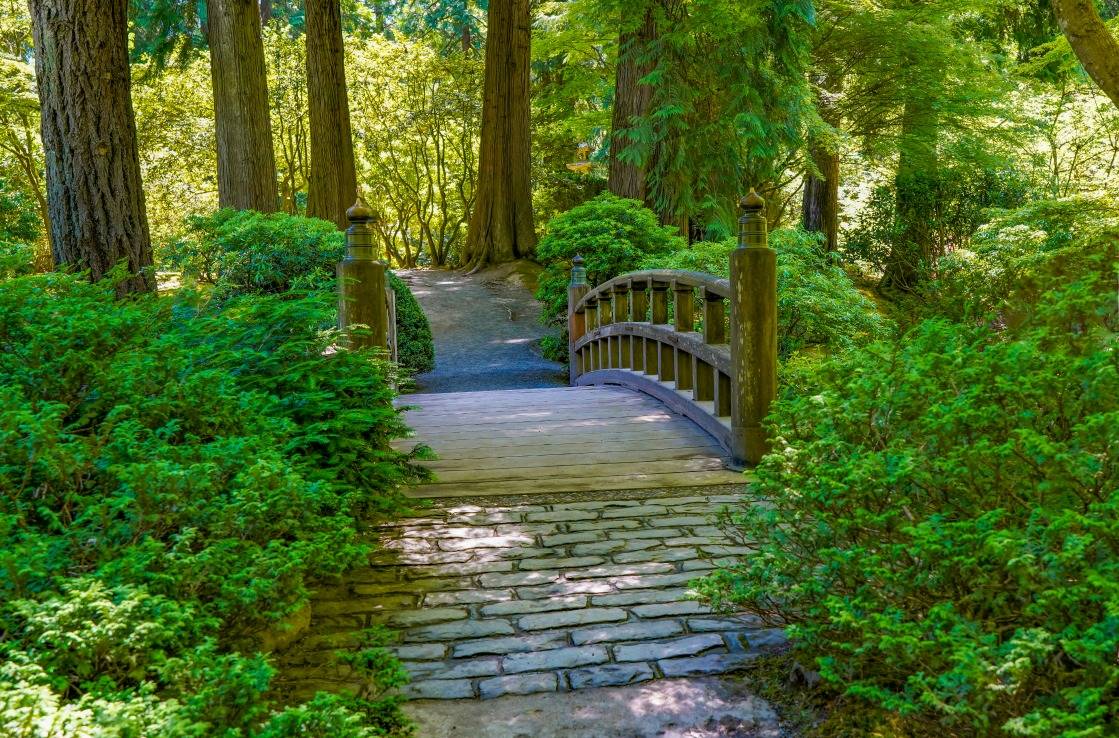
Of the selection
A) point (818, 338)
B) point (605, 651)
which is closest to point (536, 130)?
point (818, 338)

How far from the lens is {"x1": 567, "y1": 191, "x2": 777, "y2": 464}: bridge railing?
5773mm

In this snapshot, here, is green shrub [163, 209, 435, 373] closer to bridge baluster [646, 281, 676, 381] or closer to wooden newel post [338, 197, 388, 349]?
bridge baluster [646, 281, 676, 381]

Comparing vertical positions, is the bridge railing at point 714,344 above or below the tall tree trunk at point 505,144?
below

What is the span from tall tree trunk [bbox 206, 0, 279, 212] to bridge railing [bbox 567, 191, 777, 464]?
17.2ft

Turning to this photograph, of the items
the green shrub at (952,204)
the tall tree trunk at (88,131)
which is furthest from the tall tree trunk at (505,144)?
the tall tree trunk at (88,131)

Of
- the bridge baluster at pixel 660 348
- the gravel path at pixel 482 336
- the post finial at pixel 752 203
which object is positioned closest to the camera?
the post finial at pixel 752 203

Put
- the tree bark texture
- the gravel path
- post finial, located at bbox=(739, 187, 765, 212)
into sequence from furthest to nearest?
the gravel path
the tree bark texture
post finial, located at bbox=(739, 187, 765, 212)

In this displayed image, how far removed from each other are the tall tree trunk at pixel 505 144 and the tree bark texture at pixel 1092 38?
37.3 ft

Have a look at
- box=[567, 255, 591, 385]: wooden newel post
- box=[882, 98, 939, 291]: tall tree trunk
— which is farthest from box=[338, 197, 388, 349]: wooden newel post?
box=[882, 98, 939, 291]: tall tree trunk

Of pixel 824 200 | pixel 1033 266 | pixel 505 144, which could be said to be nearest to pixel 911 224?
pixel 824 200

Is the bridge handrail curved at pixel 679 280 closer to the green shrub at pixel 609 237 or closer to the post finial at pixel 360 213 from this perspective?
the post finial at pixel 360 213

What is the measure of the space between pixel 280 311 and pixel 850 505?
3082mm

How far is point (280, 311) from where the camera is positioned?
4.84 m

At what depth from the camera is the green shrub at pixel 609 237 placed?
13.0 m
